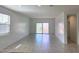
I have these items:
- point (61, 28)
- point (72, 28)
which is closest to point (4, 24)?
point (61, 28)

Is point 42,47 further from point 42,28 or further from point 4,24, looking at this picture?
point 42,28

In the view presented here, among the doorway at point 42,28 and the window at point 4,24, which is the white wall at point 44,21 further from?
the window at point 4,24

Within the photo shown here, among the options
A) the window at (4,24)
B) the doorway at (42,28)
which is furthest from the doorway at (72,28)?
the doorway at (42,28)

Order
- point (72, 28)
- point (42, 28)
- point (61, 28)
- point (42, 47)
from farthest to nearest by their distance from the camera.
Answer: point (42, 28) → point (72, 28) → point (61, 28) → point (42, 47)

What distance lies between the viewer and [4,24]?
5.42 metres

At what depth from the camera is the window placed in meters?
5.09

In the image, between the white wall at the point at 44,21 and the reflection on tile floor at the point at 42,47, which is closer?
the reflection on tile floor at the point at 42,47

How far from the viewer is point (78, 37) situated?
20.9 feet

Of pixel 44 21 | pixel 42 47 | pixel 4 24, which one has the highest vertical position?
pixel 44 21

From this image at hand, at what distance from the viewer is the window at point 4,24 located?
5.09 metres

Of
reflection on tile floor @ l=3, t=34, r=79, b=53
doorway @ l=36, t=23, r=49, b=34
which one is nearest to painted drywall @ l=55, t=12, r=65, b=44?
reflection on tile floor @ l=3, t=34, r=79, b=53

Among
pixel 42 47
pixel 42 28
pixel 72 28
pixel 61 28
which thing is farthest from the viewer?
pixel 42 28
